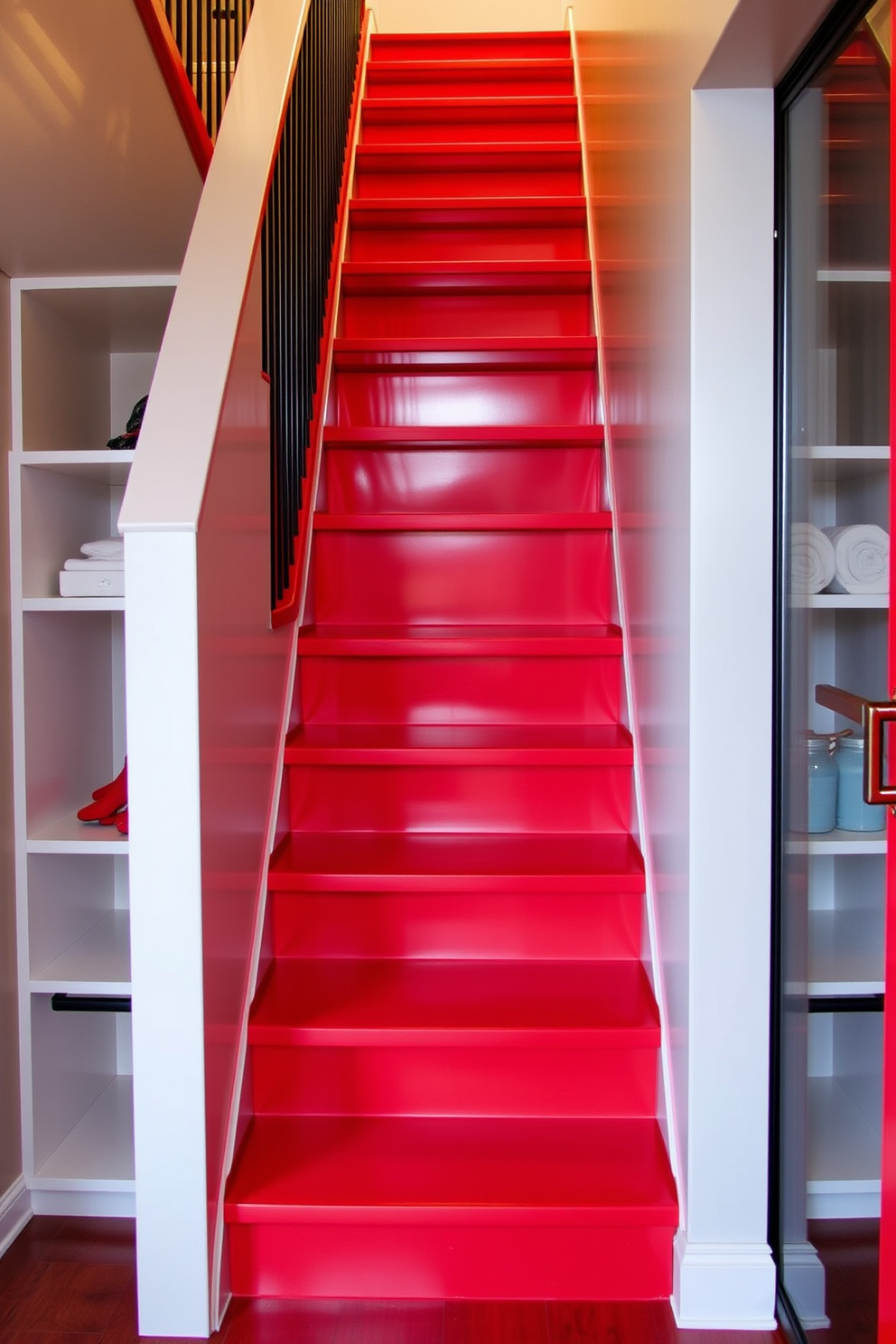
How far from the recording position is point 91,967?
2.34 meters

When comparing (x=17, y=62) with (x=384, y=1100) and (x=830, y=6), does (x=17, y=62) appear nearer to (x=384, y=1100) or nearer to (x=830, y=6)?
(x=830, y=6)

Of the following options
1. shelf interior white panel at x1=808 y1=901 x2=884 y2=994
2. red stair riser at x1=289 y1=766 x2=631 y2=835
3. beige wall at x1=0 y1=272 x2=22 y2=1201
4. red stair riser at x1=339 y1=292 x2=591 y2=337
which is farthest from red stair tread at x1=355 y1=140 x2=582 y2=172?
shelf interior white panel at x1=808 y1=901 x2=884 y2=994

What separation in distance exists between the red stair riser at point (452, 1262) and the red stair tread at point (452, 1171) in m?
0.06

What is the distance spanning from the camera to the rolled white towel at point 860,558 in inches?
52.5

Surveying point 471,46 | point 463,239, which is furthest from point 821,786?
point 471,46

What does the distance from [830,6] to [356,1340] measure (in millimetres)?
1925

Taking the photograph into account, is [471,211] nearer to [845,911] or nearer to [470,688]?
[470,688]

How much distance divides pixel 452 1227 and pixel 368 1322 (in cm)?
18

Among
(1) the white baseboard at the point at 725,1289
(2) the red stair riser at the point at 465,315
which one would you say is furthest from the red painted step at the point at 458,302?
(1) the white baseboard at the point at 725,1289

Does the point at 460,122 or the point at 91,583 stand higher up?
the point at 460,122

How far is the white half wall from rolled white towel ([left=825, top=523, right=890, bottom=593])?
0.20 meters

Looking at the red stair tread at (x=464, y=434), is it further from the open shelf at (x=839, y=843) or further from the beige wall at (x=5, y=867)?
the open shelf at (x=839, y=843)

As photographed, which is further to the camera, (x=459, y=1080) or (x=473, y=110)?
(x=473, y=110)

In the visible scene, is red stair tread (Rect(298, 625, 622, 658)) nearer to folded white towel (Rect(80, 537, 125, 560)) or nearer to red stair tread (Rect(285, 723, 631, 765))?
red stair tread (Rect(285, 723, 631, 765))
